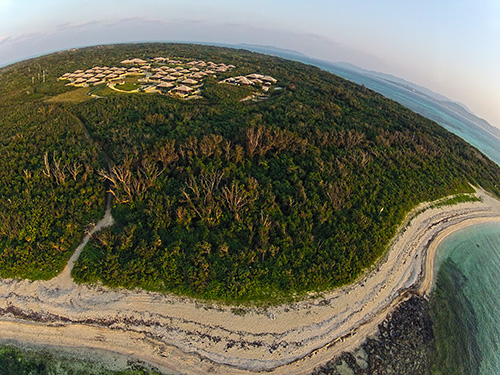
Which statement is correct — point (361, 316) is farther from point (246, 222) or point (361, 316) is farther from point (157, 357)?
point (157, 357)

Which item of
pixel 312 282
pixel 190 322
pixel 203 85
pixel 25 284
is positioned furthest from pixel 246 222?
pixel 203 85

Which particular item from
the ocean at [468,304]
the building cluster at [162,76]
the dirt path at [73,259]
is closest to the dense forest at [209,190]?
the dirt path at [73,259]

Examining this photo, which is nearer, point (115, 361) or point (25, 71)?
point (115, 361)

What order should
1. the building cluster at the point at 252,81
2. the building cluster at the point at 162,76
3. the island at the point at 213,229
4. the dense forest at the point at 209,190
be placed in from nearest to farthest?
the island at the point at 213,229 → the dense forest at the point at 209,190 → the building cluster at the point at 162,76 → the building cluster at the point at 252,81

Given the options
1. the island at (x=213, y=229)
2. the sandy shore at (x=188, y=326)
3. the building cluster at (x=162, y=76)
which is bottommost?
the sandy shore at (x=188, y=326)

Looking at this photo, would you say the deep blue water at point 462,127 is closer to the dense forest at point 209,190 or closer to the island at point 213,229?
the dense forest at point 209,190

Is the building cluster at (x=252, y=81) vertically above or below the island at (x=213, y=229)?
above

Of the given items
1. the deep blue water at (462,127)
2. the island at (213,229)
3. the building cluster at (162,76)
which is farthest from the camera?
the deep blue water at (462,127)
